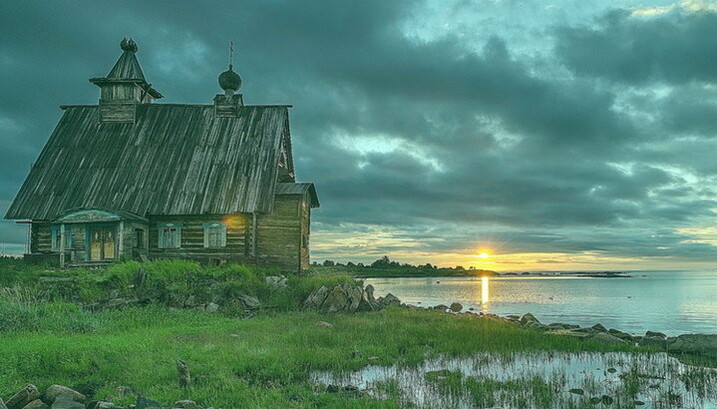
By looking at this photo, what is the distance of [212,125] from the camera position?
120 feet

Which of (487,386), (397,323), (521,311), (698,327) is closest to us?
(487,386)

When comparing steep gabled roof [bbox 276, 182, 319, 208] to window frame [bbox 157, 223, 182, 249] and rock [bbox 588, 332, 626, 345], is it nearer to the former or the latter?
window frame [bbox 157, 223, 182, 249]

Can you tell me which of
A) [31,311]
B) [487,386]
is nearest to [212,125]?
[31,311]

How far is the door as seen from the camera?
105ft

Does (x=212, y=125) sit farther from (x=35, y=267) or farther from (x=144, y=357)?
(x=144, y=357)

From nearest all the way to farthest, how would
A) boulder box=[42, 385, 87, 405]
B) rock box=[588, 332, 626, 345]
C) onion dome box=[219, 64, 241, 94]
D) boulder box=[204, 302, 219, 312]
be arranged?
boulder box=[42, 385, 87, 405]
rock box=[588, 332, 626, 345]
boulder box=[204, 302, 219, 312]
onion dome box=[219, 64, 241, 94]

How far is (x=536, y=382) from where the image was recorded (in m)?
12.7

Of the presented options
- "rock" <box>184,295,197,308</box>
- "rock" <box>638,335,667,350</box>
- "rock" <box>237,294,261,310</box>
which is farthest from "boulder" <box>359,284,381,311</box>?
"rock" <box>638,335,667,350</box>

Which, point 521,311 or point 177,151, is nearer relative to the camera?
point 177,151

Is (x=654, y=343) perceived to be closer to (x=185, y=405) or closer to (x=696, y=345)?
(x=696, y=345)

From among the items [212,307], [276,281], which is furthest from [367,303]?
[212,307]

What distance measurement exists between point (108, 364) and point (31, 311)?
754 centimetres

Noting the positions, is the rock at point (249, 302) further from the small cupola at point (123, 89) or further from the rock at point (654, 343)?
the small cupola at point (123, 89)

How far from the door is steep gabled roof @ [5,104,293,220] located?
1.45 metres
